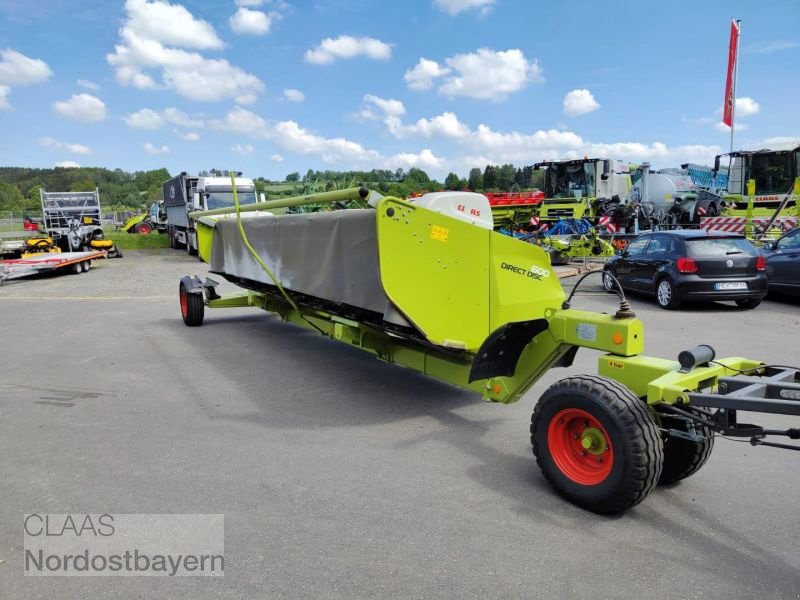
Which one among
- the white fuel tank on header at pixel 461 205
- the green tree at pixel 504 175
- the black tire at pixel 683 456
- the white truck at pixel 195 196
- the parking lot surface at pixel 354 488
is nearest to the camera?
the parking lot surface at pixel 354 488

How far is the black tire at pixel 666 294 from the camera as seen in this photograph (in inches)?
413

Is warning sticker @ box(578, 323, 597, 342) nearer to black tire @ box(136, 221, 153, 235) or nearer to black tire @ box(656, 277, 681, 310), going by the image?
black tire @ box(656, 277, 681, 310)

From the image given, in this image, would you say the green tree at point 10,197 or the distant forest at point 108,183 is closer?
the distant forest at point 108,183

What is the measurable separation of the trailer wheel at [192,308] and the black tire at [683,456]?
781cm

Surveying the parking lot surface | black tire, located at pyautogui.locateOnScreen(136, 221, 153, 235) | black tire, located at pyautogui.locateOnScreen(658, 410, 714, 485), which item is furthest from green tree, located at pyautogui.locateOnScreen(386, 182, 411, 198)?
black tire, located at pyautogui.locateOnScreen(136, 221, 153, 235)

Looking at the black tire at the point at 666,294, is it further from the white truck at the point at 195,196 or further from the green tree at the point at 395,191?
the white truck at the point at 195,196

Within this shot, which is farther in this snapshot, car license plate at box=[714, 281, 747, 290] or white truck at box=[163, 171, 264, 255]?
white truck at box=[163, 171, 264, 255]

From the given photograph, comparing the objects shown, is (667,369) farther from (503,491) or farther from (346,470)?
(346,470)

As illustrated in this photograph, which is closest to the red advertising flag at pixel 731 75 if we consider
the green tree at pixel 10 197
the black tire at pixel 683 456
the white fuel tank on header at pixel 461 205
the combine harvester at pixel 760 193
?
the combine harvester at pixel 760 193

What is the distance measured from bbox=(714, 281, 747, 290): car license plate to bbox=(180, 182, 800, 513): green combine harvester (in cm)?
627

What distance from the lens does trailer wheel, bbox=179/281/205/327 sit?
375 inches

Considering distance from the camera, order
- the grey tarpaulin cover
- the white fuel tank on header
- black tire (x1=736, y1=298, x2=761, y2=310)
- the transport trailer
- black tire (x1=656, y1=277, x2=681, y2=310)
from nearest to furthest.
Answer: the grey tarpaulin cover < the white fuel tank on header < black tire (x1=736, y1=298, x2=761, y2=310) < black tire (x1=656, y1=277, x2=681, y2=310) < the transport trailer

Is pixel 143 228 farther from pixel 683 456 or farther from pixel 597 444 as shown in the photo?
pixel 683 456

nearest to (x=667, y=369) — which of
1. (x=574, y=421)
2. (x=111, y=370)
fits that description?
(x=574, y=421)
